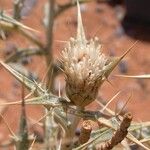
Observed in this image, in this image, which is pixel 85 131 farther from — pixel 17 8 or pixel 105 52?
pixel 105 52

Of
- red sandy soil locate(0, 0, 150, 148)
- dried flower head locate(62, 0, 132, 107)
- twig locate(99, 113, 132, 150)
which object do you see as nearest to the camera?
twig locate(99, 113, 132, 150)

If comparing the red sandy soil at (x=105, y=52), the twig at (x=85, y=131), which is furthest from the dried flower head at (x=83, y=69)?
the red sandy soil at (x=105, y=52)

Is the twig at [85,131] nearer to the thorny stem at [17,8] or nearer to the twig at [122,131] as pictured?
the twig at [122,131]

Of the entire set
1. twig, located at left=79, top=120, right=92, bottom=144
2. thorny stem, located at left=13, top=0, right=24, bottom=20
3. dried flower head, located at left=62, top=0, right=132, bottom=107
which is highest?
dried flower head, located at left=62, top=0, right=132, bottom=107

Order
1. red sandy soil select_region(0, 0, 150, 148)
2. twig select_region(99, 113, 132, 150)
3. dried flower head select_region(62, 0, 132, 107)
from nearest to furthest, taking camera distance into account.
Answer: twig select_region(99, 113, 132, 150), dried flower head select_region(62, 0, 132, 107), red sandy soil select_region(0, 0, 150, 148)

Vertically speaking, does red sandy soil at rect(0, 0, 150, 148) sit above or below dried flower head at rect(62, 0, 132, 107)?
below

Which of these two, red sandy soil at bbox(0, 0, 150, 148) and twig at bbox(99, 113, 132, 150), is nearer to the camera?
twig at bbox(99, 113, 132, 150)

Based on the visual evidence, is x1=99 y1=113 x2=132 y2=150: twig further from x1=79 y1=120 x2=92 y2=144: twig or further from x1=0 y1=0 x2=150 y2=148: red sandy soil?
x1=0 y1=0 x2=150 y2=148: red sandy soil

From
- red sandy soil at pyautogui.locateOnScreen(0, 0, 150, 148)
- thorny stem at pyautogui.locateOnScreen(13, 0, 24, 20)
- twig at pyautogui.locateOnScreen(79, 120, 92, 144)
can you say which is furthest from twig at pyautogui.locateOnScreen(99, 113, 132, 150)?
red sandy soil at pyautogui.locateOnScreen(0, 0, 150, 148)
